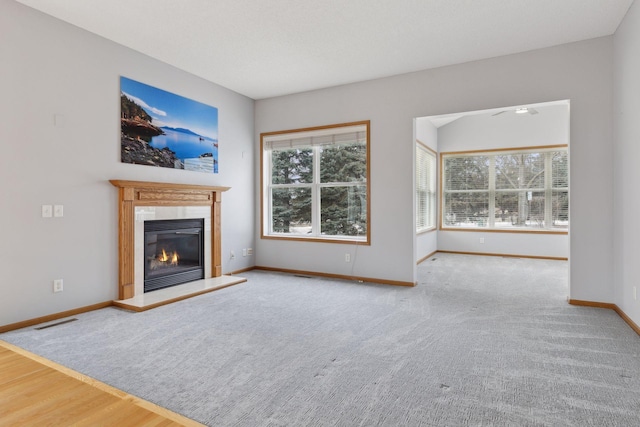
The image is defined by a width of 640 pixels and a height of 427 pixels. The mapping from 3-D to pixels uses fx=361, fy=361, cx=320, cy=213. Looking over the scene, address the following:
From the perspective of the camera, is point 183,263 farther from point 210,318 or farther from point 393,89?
point 393,89

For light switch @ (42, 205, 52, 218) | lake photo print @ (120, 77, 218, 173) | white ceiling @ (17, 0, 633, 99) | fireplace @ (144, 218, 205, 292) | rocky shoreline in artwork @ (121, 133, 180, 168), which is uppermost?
white ceiling @ (17, 0, 633, 99)

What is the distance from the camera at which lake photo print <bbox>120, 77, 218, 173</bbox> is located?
4.18m

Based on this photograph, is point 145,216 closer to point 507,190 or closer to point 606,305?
point 606,305

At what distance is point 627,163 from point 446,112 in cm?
197

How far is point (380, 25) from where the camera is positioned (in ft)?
11.9

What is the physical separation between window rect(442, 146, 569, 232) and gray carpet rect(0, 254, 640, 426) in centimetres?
366

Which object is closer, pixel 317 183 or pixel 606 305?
pixel 606 305

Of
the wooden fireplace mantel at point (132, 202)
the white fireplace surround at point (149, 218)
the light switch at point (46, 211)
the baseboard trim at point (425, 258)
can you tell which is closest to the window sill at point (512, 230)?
the baseboard trim at point (425, 258)

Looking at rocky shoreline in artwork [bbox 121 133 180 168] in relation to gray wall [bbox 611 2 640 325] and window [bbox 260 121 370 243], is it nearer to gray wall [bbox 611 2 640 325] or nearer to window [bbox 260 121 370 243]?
window [bbox 260 121 370 243]

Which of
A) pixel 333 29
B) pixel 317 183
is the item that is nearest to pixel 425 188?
pixel 317 183

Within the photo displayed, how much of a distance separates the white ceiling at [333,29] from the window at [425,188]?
2.65 metres

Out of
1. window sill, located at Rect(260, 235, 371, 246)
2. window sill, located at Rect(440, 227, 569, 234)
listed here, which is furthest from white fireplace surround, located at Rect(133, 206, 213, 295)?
window sill, located at Rect(440, 227, 569, 234)

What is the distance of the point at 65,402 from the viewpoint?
6.64 ft

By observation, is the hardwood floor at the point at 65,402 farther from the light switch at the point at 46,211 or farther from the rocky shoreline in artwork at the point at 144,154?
the rocky shoreline in artwork at the point at 144,154
